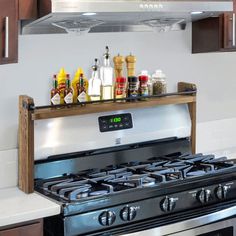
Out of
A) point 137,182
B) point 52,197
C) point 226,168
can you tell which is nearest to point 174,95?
point 226,168

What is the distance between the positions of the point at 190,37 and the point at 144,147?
0.73 m

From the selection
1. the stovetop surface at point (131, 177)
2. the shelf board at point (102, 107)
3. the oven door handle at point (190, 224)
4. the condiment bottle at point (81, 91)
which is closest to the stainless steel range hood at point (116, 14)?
the condiment bottle at point (81, 91)

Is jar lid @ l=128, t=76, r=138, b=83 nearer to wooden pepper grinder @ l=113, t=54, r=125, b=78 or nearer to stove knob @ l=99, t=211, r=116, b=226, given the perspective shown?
wooden pepper grinder @ l=113, t=54, r=125, b=78

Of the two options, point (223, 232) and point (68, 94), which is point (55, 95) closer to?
point (68, 94)

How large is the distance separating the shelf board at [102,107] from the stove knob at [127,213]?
55cm

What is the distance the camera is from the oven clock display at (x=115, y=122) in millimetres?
3053

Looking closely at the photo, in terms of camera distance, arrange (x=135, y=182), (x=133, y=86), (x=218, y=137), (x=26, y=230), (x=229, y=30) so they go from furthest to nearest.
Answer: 1. (x=218, y=137)
2. (x=229, y=30)
3. (x=133, y=86)
4. (x=135, y=182)
5. (x=26, y=230)

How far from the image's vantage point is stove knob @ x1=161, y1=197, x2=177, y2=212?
2691 mm

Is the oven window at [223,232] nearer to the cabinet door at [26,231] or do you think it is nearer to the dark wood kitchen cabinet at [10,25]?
the cabinet door at [26,231]

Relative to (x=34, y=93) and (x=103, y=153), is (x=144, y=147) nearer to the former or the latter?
(x=103, y=153)

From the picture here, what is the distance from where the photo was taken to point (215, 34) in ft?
10.8

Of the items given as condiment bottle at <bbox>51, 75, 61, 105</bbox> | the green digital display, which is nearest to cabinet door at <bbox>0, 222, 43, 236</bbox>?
condiment bottle at <bbox>51, 75, 61, 105</bbox>

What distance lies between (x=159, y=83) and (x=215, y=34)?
16.2 inches

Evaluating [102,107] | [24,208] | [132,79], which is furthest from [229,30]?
[24,208]
